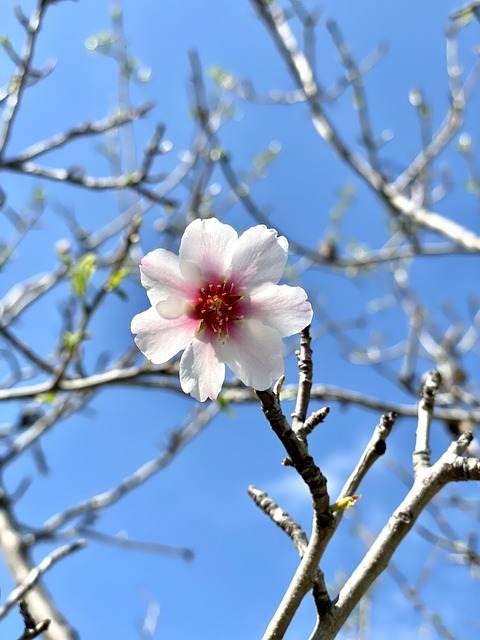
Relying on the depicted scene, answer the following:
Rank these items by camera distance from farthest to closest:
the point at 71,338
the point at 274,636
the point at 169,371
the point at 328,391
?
the point at 328,391 < the point at 169,371 < the point at 71,338 < the point at 274,636

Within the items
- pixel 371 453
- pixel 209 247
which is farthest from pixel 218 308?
pixel 371 453

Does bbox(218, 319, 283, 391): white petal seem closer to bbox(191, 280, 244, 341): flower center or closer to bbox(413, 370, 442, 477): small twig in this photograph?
bbox(191, 280, 244, 341): flower center

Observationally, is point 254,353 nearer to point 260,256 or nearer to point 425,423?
point 260,256

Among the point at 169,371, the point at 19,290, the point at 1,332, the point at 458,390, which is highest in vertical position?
the point at 458,390

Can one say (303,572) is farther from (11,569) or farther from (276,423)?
(11,569)

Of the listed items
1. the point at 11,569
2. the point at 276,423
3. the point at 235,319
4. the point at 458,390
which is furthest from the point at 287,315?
the point at 458,390

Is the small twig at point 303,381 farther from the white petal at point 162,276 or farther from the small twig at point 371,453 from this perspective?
the white petal at point 162,276

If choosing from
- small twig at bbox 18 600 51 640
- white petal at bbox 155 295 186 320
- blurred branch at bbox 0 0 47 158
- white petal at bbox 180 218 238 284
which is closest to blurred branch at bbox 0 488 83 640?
small twig at bbox 18 600 51 640
